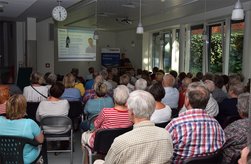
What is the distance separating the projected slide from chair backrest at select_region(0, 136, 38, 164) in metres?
6.68

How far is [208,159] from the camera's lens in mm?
2268

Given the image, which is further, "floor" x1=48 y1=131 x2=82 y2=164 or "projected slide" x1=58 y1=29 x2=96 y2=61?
"projected slide" x1=58 y1=29 x2=96 y2=61

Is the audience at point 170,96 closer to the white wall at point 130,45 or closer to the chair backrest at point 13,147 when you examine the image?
the chair backrest at point 13,147

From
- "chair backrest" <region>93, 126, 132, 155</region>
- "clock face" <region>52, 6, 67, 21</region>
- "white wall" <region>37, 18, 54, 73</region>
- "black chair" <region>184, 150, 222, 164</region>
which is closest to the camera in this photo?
"black chair" <region>184, 150, 222, 164</region>

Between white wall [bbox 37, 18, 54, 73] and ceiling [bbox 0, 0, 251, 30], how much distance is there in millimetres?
431

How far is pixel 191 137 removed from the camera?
7.82 ft

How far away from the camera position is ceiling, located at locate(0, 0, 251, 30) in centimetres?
757

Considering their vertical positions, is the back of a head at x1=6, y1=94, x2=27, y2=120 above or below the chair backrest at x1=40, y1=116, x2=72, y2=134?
above

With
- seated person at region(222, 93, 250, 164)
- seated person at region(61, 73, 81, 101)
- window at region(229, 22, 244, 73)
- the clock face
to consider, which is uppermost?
the clock face

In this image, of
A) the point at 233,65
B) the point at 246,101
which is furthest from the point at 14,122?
the point at 233,65

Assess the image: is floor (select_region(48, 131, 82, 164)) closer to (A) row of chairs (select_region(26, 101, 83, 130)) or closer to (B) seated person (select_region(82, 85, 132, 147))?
(A) row of chairs (select_region(26, 101, 83, 130))

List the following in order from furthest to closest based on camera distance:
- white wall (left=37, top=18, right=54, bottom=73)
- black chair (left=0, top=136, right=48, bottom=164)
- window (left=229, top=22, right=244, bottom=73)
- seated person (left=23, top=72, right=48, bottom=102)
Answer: white wall (left=37, top=18, right=54, bottom=73) < window (left=229, top=22, right=244, bottom=73) < seated person (left=23, top=72, right=48, bottom=102) < black chair (left=0, top=136, right=48, bottom=164)

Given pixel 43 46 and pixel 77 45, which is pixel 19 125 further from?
pixel 43 46

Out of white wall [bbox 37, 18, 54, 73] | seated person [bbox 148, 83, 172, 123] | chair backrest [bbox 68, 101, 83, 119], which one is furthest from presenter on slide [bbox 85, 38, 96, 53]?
seated person [bbox 148, 83, 172, 123]
